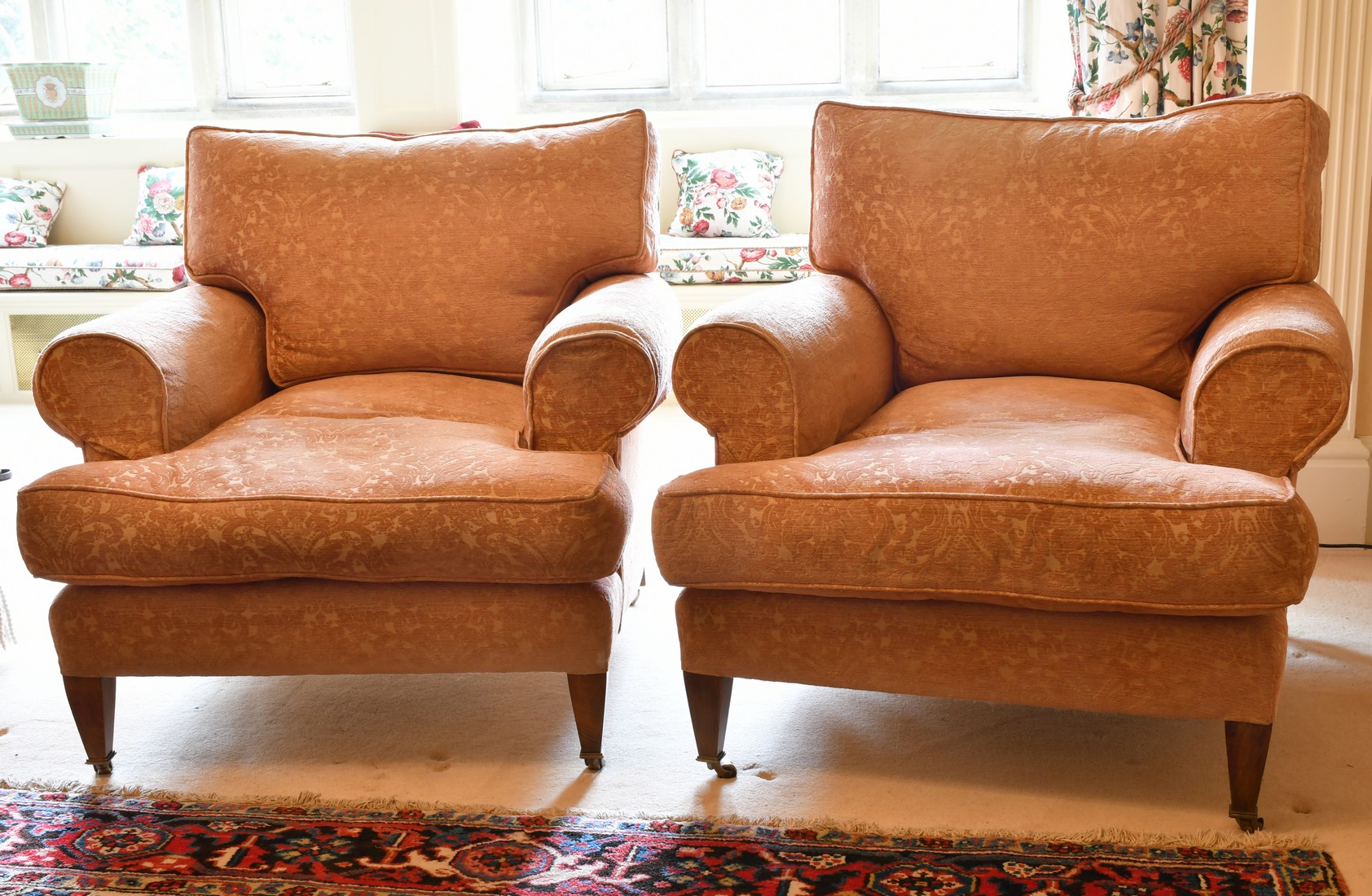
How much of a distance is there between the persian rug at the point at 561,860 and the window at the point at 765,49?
4.13 meters

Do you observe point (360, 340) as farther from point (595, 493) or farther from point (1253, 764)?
point (1253, 764)

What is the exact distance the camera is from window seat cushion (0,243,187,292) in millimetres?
4410

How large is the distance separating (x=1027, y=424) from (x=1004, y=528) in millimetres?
391

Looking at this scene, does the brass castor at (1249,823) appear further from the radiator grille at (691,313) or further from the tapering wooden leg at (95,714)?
the radiator grille at (691,313)

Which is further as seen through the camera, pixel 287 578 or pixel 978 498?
pixel 287 578

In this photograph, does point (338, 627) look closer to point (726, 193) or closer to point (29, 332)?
point (726, 193)

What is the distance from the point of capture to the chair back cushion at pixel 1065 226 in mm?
1919

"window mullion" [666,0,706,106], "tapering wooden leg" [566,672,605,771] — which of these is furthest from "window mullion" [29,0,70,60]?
"tapering wooden leg" [566,672,605,771]

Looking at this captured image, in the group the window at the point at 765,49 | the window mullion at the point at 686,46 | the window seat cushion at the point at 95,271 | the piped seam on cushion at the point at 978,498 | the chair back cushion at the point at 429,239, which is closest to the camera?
the piped seam on cushion at the point at 978,498

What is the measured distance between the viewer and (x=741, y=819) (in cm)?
161

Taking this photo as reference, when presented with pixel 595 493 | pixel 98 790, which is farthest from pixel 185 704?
pixel 595 493

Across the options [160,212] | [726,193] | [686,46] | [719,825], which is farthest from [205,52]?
[719,825]

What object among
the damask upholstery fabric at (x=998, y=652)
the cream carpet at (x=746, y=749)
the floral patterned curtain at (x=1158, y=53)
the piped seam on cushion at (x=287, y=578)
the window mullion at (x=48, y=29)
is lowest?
the cream carpet at (x=746, y=749)

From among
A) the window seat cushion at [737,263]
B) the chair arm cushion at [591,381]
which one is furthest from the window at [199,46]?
the chair arm cushion at [591,381]
